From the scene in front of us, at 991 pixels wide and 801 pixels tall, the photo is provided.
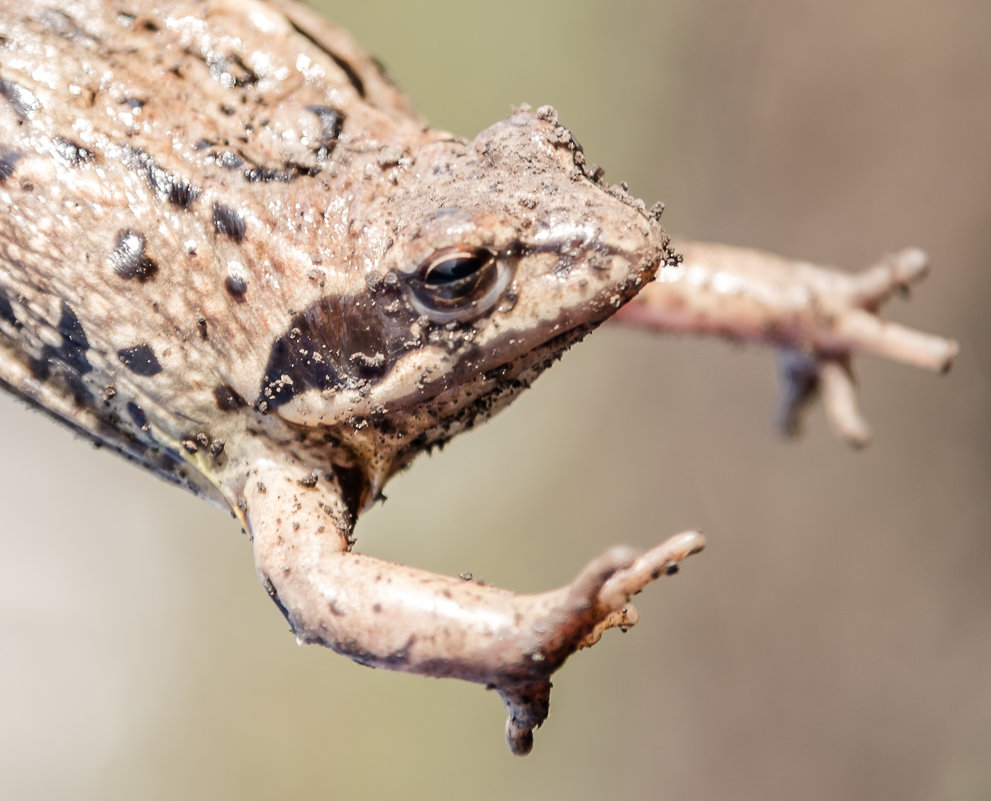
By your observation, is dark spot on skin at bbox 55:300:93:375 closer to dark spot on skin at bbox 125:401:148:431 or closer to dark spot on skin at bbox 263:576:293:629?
dark spot on skin at bbox 125:401:148:431

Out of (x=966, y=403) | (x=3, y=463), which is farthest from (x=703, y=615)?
(x=3, y=463)

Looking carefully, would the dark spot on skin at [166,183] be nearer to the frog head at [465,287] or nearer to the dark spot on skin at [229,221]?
the dark spot on skin at [229,221]

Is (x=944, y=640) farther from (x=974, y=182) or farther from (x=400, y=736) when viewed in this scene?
(x=400, y=736)

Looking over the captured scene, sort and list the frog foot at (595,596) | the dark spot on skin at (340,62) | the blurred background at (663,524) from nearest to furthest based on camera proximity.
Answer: the frog foot at (595,596)
the dark spot on skin at (340,62)
the blurred background at (663,524)

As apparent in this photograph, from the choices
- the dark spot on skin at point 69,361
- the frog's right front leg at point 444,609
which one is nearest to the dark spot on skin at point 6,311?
the dark spot on skin at point 69,361

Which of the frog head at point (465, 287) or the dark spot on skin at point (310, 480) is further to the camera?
the dark spot on skin at point (310, 480)

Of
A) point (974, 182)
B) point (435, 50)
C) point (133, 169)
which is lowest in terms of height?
point (133, 169)

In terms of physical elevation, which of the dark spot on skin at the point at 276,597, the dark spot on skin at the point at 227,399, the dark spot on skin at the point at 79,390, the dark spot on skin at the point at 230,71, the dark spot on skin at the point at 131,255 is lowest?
the dark spot on skin at the point at 276,597
